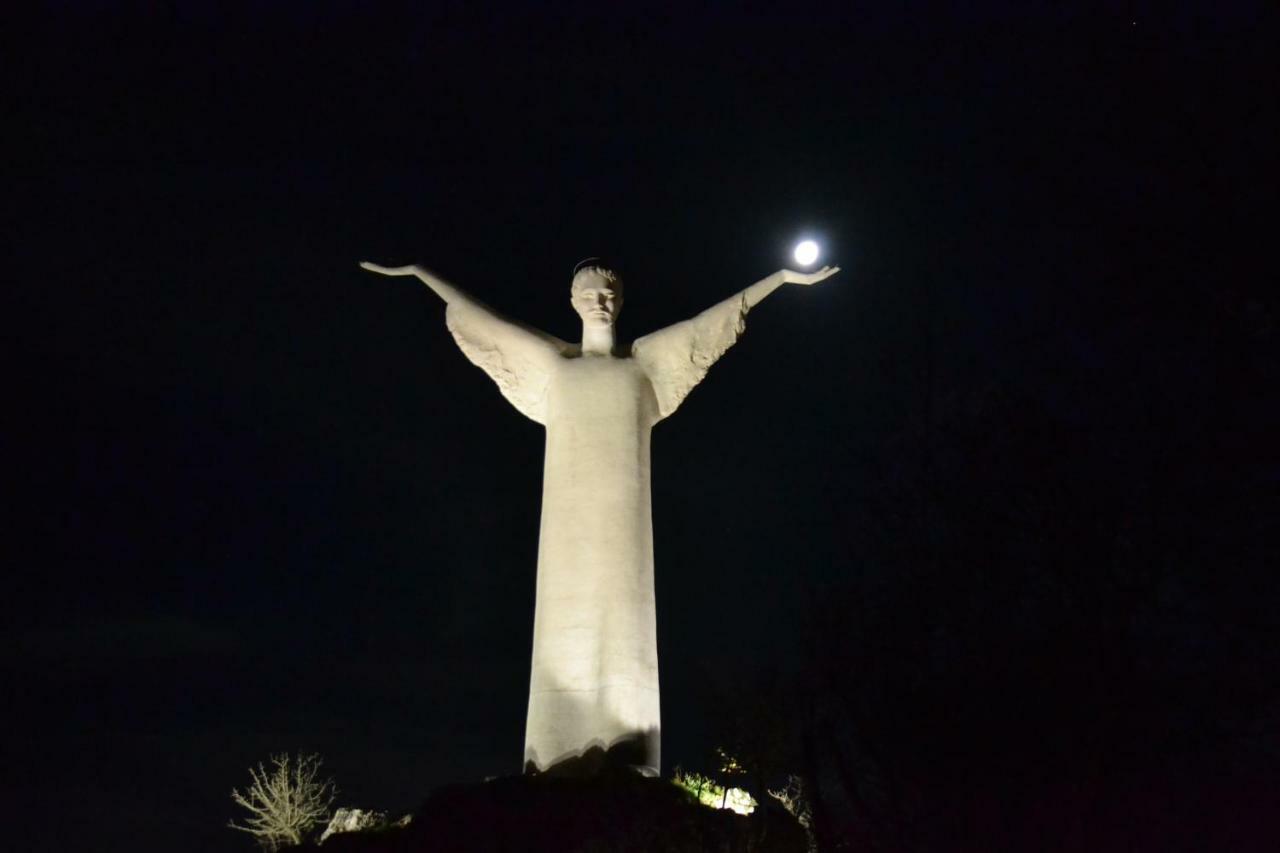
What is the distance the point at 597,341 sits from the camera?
13750mm

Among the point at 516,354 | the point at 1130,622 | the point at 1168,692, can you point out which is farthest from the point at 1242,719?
the point at 516,354

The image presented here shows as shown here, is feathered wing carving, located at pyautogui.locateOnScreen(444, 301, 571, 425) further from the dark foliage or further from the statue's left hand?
the dark foliage

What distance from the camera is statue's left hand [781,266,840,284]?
44.2ft

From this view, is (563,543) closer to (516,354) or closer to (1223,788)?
(516,354)

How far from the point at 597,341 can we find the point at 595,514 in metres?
2.61

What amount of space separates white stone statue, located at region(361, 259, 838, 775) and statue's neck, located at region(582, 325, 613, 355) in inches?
0.6

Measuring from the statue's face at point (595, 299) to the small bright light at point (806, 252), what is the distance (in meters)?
2.43

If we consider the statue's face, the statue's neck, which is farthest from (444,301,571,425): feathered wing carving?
the statue's face

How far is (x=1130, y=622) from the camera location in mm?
12703

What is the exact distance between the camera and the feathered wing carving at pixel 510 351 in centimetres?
1362

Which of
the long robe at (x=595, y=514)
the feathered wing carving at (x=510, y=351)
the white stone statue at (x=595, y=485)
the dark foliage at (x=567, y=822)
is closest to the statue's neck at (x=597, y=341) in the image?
the white stone statue at (x=595, y=485)

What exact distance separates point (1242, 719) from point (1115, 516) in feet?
9.81

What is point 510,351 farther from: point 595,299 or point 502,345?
point 595,299

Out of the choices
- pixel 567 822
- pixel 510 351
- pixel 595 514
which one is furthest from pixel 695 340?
pixel 567 822
